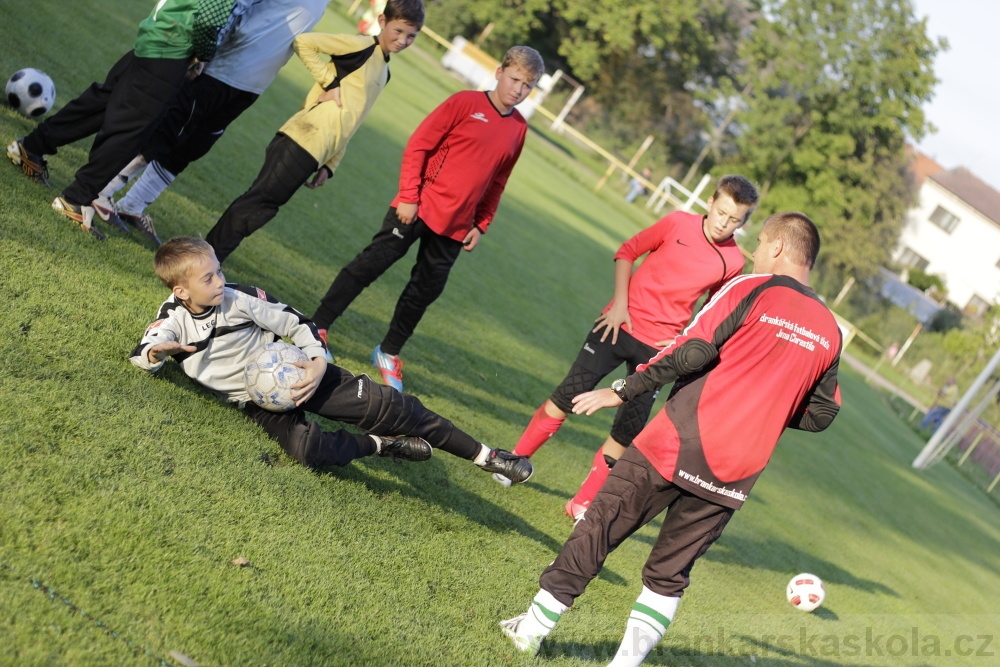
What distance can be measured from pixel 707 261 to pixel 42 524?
382 cm

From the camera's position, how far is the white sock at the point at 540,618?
148 inches

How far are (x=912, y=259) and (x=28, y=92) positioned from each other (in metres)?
65.6

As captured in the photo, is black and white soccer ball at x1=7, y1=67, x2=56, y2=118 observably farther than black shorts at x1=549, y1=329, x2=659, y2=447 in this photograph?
Yes

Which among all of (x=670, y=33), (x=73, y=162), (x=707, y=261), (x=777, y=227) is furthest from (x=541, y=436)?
(x=670, y=33)

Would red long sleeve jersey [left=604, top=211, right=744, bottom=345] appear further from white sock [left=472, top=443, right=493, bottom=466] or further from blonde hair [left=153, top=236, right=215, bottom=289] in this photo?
blonde hair [left=153, top=236, right=215, bottom=289]

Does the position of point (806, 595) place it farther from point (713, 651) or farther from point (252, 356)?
point (252, 356)

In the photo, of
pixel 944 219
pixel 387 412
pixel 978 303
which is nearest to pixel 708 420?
pixel 387 412

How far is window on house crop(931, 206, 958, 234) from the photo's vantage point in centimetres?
6134

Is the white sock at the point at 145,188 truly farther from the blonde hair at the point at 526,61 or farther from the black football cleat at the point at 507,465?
the black football cleat at the point at 507,465

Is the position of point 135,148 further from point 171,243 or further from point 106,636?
point 106,636

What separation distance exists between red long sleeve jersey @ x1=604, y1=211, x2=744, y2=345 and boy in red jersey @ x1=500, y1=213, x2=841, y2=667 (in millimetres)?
1408

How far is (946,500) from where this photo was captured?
57.5ft

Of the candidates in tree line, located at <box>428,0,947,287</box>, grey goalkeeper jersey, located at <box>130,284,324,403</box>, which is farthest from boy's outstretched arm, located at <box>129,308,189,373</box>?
tree line, located at <box>428,0,947,287</box>

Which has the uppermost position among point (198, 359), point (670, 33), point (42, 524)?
point (670, 33)
